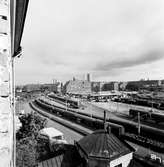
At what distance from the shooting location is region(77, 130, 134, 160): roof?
819 centimetres

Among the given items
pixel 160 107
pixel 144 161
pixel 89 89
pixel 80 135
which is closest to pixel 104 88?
pixel 89 89

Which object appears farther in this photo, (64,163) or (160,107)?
(160,107)

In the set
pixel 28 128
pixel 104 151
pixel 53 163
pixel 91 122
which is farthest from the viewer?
pixel 91 122

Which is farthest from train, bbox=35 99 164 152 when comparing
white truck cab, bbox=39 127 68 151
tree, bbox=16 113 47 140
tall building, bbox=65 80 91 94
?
tall building, bbox=65 80 91 94

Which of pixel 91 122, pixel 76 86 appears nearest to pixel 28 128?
pixel 91 122

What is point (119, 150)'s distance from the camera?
28.5 ft

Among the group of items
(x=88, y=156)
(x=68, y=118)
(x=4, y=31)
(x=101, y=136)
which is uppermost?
(x=4, y=31)

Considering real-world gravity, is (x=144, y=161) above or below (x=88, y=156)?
below

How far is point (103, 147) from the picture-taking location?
8.55 m

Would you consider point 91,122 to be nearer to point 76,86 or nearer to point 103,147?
point 103,147

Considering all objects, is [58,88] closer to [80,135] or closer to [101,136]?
[80,135]

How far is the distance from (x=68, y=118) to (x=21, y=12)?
92.2 ft

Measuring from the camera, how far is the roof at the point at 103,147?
26.9 ft

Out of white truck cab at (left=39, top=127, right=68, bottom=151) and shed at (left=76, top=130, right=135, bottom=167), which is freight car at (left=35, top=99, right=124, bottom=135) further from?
shed at (left=76, top=130, right=135, bottom=167)
